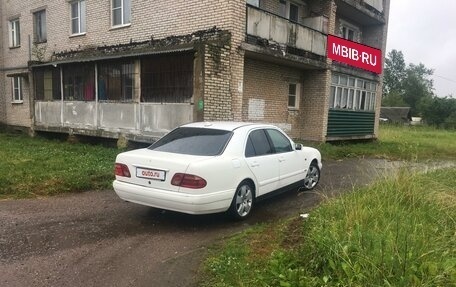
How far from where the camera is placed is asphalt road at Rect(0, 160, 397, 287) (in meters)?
3.71

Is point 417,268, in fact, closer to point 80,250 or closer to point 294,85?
point 80,250

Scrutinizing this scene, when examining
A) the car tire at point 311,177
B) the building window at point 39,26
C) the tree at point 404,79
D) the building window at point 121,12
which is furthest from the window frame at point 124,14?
the tree at point 404,79

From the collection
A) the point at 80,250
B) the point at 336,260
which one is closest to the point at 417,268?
the point at 336,260

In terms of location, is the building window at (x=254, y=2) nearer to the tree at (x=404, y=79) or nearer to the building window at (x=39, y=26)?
the building window at (x=39, y=26)

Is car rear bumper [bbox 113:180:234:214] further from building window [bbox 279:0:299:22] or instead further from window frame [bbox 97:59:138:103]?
building window [bbox 279:0:299:22]

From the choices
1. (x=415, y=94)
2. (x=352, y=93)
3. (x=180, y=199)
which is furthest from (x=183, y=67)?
(x=415, y=94)

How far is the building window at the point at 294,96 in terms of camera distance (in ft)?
50.5

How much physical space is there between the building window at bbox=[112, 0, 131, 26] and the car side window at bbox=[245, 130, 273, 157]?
898 cm

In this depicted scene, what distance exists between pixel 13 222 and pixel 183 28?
7.89 m

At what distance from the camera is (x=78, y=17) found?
1501cm

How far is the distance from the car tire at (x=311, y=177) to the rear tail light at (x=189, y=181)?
10.5ft

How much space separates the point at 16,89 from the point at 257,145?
1650cm

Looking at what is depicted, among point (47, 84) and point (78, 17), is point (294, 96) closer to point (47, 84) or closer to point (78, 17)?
point (78, 17)

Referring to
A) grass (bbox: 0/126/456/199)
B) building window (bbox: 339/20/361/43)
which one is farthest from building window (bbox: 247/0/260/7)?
building window (bbox: 339/20/361/43)
